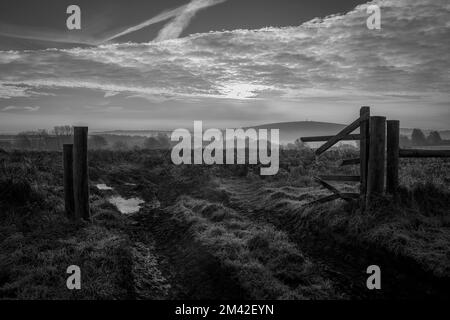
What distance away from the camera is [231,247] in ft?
23.4

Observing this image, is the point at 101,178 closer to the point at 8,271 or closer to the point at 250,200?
the point at 250,200

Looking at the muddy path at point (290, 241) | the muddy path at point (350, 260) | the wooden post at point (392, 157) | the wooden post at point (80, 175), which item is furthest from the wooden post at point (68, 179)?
the wooden post at point (392, 157)

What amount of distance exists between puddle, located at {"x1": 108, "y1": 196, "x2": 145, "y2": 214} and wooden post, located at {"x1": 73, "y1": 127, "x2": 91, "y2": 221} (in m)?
2.48

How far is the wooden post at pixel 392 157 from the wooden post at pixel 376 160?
0.26 meters

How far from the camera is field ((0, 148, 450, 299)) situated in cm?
549

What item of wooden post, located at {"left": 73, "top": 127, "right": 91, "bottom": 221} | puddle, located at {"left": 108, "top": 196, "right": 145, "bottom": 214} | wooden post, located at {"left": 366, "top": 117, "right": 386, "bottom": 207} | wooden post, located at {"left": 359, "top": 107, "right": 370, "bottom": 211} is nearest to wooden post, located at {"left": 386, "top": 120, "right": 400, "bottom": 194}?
wooden post, located at {"left": 366, "top": 117, "right": 386, "bottom": 207}

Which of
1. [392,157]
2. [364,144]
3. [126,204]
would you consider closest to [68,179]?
[126,204]

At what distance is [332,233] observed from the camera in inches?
307

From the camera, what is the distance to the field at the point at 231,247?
5488 mm

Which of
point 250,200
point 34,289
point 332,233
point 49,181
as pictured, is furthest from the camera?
point 49,181

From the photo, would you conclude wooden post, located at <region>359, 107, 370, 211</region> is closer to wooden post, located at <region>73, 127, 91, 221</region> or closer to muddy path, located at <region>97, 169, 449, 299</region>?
muddy path, located at <region>97, 169, 449, 299</region>

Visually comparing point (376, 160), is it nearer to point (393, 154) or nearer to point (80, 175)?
point (393, 154)
